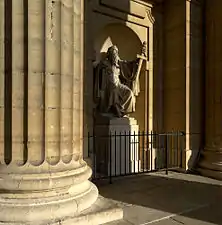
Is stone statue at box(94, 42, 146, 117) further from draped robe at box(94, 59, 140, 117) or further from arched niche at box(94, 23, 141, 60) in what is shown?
arched niche at box(94, 23, 141, 60)

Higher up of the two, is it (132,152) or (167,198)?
(132,152)

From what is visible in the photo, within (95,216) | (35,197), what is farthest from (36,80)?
(95,216)

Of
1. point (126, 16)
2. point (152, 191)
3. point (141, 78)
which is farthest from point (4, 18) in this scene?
point (141, 78)

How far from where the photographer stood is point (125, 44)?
841 centimetres

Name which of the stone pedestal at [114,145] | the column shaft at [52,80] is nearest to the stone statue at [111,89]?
the stone pedestal at [114,145]

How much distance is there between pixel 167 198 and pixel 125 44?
193 inches

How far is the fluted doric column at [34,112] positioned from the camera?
3154 millimetres

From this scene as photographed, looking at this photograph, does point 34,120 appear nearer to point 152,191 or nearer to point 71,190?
point 71,190

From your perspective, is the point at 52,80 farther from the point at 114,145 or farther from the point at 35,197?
the point at 114,145

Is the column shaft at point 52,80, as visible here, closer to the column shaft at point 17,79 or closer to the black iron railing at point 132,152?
the column shaft at point 17,79

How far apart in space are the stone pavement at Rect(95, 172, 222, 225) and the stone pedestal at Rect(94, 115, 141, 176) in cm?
66

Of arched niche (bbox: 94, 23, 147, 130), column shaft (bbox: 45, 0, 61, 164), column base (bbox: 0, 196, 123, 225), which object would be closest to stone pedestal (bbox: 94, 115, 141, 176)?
arched niche (bbox: 94, 23, 147, 130)

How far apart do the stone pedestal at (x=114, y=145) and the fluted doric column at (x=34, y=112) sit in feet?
11.8

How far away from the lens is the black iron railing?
6895mm
